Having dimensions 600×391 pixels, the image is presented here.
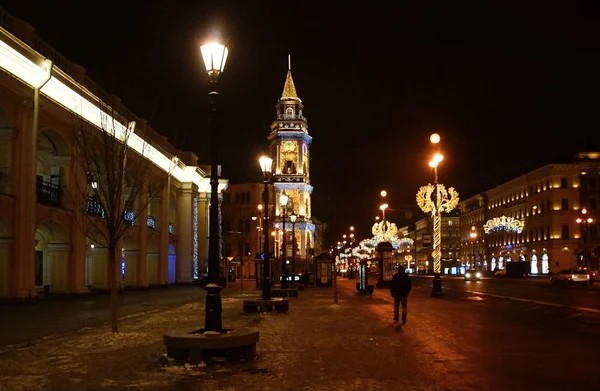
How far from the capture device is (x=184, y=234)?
2387 inches

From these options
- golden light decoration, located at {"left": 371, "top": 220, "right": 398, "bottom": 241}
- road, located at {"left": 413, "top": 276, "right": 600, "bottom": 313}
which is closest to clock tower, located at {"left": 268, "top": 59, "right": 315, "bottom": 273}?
golden light decoration, located at {"left": 371, "top": 220, "right": 398, "bottom": 241}

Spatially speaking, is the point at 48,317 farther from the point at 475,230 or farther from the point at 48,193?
the point at 475,230

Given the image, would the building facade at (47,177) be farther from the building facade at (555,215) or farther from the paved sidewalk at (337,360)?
the building facade at (555,215)

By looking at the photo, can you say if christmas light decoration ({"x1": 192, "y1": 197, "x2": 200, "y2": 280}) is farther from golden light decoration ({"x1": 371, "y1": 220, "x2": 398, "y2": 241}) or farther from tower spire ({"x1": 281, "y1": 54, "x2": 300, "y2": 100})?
tower spire ({"x1": 281, "y1": 54, "x2": 300, "y2": 100})

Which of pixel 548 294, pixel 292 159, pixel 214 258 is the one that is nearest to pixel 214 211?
pixel 214 258

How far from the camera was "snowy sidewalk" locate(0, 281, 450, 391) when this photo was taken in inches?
387

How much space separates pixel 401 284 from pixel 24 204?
57.4ft

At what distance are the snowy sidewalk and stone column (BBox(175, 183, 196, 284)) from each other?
4208 centimetres

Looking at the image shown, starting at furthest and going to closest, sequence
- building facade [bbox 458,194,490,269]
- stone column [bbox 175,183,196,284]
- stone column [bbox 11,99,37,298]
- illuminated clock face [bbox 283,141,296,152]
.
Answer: building facade [bbox 458,194,490,269] < illuminated clock face [bbox 283,141,296,152] < stone column [bbox 175,183,196,284] < stone column [bbox 11,99,37,298]

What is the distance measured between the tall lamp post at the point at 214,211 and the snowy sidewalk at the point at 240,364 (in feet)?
3.48

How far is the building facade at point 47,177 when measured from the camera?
27.9 meters

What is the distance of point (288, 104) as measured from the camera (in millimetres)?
120125

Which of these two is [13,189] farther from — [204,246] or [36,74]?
[204,246]

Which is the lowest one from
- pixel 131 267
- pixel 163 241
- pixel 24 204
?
pixel 131 267
